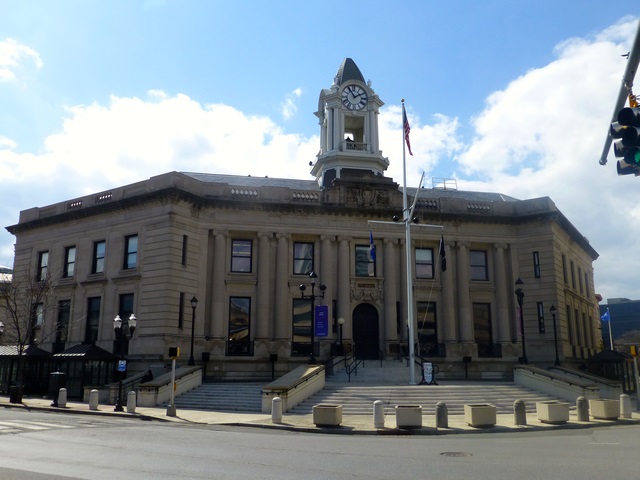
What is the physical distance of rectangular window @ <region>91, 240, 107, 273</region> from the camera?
1560 inches

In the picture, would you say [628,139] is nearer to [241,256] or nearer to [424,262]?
[241,256]

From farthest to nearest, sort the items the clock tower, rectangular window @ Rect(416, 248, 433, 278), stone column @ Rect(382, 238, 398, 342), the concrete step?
the clock tower < rectangular window @ Rect(416, 248, 433, 278) < stone column @ Rect(382, 238, 398, 342) < the concrete step

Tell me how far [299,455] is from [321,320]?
2266 cm

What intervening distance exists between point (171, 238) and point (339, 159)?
52.4ft

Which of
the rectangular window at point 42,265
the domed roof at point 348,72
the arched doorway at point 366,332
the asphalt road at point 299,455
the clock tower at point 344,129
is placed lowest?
the asphalt road at point 299,455

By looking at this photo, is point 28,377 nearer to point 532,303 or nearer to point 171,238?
point 171,238

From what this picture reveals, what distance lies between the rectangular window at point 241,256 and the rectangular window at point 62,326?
11.7m

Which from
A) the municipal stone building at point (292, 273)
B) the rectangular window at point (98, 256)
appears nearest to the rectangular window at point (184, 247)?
the municipal stone building at point (292, 273)

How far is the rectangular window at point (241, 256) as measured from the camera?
3920 centimetres

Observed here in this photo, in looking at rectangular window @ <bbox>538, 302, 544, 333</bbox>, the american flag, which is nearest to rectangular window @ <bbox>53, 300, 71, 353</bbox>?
the american flag

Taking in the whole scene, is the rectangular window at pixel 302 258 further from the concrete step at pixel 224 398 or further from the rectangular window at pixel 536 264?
the rectangular window at pixel 536 264

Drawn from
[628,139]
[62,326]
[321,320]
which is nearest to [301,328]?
[321,320]

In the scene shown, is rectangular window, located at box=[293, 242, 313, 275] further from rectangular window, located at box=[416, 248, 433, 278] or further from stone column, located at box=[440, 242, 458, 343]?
stone column, located at box=[440, 242, 458, 343]

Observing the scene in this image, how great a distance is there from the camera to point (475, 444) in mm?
16078
